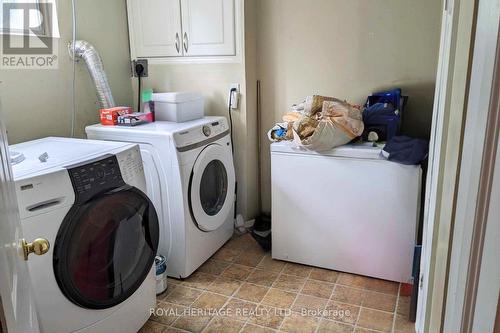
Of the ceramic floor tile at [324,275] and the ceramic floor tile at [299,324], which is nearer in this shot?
the ceramic floor tile at [299,324]

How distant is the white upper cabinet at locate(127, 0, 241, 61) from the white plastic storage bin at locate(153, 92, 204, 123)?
0.38 m

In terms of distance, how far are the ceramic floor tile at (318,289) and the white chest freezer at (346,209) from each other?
0.53 ft

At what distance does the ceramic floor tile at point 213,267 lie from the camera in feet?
8.03

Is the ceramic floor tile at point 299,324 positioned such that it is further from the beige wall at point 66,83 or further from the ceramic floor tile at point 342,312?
the beige wall at point 66,83

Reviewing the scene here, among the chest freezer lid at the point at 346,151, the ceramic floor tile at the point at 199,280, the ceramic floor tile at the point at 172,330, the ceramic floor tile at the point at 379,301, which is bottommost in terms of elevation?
the ceramic floor tile at the point at 172,330

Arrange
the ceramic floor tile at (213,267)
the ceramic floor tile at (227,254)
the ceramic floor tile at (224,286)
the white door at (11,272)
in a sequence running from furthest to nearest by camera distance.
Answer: the ceramic floor tile at (227,254), the ceramic floor tile at (213,267), the ceramic floor tile at (224,286), the white door at (11,272)

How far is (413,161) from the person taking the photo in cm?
202

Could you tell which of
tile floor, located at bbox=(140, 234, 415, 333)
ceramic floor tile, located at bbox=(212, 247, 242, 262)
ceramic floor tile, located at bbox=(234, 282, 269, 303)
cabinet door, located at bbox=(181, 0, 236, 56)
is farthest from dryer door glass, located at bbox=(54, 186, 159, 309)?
cabinet door, located at bbox=(181, 0, 236, 56)

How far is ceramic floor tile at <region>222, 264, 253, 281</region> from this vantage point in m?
2.38

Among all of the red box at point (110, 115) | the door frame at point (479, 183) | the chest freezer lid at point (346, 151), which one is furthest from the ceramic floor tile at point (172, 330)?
the door frame at point (479, 183)

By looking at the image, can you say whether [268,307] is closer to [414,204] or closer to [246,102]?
[414,204]

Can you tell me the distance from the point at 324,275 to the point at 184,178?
1.03m

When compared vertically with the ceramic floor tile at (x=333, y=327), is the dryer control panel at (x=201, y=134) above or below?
above

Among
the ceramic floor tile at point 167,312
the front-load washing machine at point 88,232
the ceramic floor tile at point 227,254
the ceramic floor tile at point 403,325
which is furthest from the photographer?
the ceramic floor tile at point 227,254
